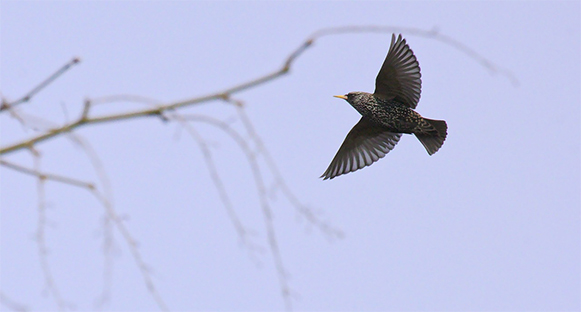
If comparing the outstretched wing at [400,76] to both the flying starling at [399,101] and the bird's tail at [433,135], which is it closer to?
the flying starling at [399,101]

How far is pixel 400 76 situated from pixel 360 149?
53.6 inches

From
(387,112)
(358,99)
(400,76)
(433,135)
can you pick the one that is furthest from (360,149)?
(400,76)

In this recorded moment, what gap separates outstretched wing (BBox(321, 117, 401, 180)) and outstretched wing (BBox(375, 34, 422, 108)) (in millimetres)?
864

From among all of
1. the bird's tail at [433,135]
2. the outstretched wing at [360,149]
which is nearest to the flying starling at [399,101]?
the bird's tail at [433,135]

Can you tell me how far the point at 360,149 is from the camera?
8.90 meters

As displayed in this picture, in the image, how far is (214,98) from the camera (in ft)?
8.04

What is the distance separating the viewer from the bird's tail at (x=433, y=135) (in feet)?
25.9

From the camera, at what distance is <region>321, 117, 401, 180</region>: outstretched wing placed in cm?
881

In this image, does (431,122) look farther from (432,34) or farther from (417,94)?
(432,34)

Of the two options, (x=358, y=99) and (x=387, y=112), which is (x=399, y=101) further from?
(x=358, y=99)

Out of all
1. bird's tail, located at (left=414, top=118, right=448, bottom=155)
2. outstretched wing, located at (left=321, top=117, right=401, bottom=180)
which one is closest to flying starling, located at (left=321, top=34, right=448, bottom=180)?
bird's tail, located at (left=414, top=118, right=448, bottom=155)

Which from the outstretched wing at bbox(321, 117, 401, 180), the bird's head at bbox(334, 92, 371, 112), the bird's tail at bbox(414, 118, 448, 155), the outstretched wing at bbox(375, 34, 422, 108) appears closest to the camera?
the outstretched wing at bbox(375, 34, 422, 108)

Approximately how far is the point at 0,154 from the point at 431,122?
598 centimetres

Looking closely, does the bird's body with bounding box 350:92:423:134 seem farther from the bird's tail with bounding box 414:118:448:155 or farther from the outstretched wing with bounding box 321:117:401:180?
the outstretched wing with bounding box 321:117:401:180
